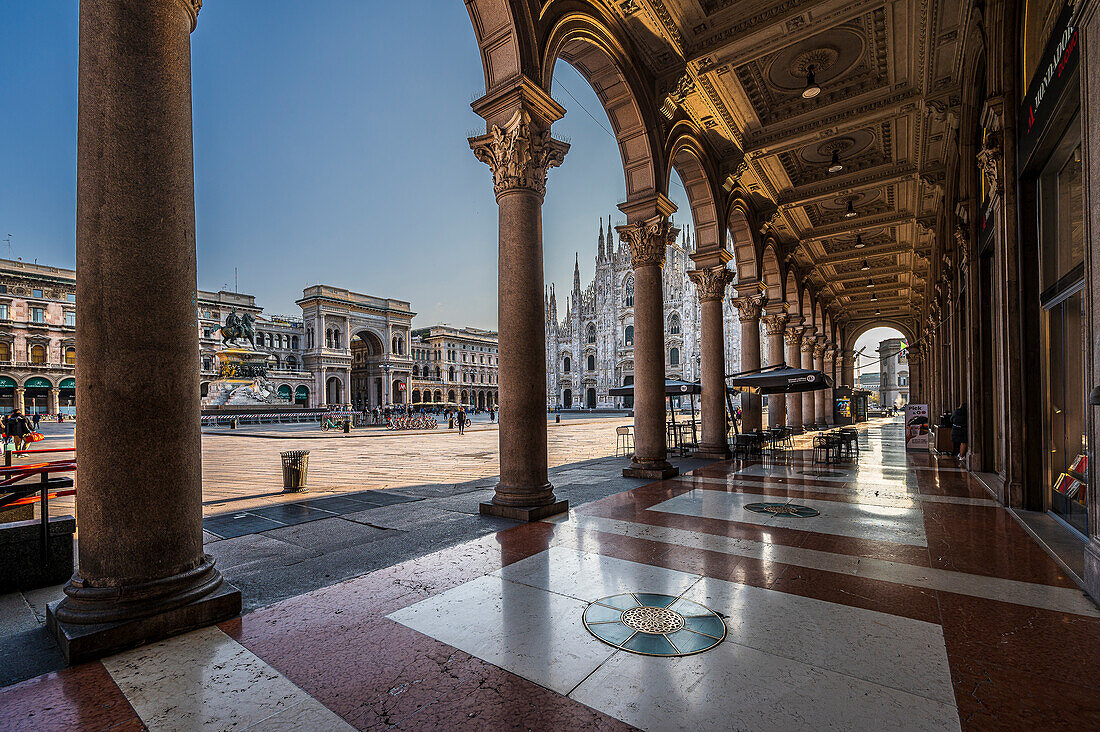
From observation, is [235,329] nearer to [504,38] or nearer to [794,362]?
[794,362]

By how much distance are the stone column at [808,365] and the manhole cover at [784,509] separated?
64.3 feet

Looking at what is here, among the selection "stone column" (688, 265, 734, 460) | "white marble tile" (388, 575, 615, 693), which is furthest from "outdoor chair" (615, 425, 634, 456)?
"white marble tile" (388, 575, 615, 693)

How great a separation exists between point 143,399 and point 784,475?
9.60 metres

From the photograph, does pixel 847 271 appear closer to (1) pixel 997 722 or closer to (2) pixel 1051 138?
(2) pixel 1051 138

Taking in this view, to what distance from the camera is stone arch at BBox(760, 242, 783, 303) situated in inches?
686

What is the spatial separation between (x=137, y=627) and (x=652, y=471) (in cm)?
740

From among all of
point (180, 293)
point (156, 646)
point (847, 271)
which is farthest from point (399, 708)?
point (847, 271)

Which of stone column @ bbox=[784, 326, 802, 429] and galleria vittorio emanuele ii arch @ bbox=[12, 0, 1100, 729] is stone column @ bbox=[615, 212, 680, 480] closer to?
galleria vittorio emanuele ii arch @ bbox=[12, 0, 1100, 729]

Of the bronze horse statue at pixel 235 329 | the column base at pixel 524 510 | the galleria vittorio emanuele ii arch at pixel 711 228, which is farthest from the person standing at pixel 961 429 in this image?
the bronze horse statue at pixel 235 329

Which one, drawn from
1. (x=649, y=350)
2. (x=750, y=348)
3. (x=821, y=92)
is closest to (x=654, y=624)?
(x=649, y=350)

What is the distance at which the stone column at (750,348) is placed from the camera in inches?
548

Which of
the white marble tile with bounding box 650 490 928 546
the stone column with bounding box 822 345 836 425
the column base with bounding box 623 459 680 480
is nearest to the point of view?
the white marble tile with bounding box 650 490 928 546

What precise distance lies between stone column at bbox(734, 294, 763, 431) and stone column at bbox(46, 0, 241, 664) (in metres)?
13.2

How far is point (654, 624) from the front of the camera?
303cm
